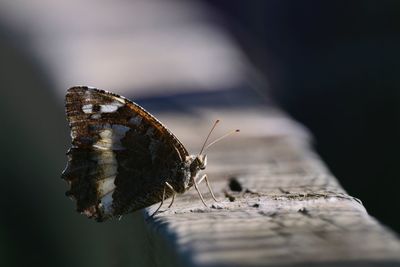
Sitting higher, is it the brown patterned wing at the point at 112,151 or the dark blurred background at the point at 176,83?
the dark blurred background at the point at 176,83

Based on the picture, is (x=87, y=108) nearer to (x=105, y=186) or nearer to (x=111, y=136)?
(x=111, y=136)

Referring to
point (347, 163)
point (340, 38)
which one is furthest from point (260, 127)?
point (340, 38)

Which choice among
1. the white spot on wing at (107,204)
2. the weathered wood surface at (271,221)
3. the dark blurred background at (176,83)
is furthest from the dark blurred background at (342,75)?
the white spot on wing at (107,204)

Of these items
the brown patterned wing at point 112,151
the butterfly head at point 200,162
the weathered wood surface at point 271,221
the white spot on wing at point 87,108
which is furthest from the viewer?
the white spot on wing at point 87,108

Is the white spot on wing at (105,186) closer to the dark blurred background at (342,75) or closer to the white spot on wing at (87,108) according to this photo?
the white spot on wing at (87,108)

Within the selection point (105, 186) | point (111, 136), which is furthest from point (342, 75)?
point (105, 186)

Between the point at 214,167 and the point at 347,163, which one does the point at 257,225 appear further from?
the point at 347,163
